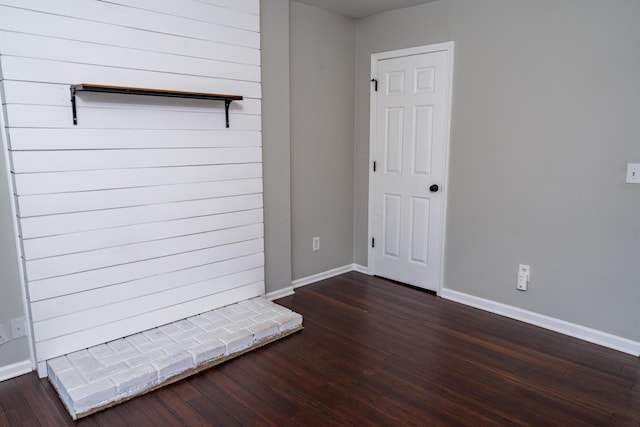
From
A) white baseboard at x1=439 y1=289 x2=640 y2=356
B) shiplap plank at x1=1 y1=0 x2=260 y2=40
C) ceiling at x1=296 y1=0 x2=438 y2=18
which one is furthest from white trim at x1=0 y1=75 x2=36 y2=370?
white baseboard at x1=439 y1=289 x2=640 y2=356

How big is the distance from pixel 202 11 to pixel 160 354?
2.23m

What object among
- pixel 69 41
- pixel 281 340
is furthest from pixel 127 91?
pixel 281 340

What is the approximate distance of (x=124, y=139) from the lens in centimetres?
267

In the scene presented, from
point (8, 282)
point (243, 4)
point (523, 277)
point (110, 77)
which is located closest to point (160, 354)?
point (8, 282)

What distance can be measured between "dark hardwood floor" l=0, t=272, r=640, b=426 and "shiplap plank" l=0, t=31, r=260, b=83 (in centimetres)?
181

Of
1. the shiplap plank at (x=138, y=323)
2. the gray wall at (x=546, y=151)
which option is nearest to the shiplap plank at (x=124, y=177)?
the shiplap plank at (x=138, y=323)

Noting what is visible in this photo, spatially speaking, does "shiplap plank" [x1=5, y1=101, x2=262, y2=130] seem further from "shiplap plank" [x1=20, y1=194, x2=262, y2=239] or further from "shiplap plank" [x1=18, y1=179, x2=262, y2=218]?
"shiplap plank" [x1=20, y1=194, x2=262, y2=239]

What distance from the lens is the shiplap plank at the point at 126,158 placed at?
Answer: 2.37 metres

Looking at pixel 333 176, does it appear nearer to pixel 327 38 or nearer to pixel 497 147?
pixel 327 38

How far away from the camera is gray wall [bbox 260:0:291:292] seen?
133 inches

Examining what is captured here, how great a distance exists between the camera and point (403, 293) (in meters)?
3.83

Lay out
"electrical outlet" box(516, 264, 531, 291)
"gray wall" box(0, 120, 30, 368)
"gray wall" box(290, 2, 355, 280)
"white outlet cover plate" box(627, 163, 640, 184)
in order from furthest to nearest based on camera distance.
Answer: "gray wall" box(290, 2, 355, 280), "electrical outlet" box(516, 264, 531, 291), "white outlet cover plate" box(627, 163, 640, 184), "gray wall" box(0, 120, 30, 368)

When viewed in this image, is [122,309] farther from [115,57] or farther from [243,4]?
[243,4]

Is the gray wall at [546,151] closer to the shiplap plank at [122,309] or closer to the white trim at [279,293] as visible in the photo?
the white trim at [279,293]
